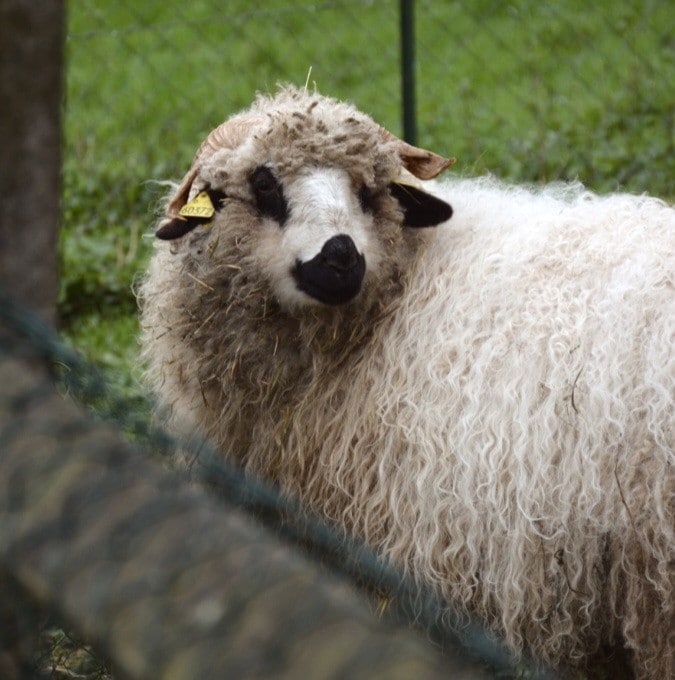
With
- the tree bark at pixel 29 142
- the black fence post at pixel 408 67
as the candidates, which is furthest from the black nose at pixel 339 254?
the black fence post at pixel 408 67

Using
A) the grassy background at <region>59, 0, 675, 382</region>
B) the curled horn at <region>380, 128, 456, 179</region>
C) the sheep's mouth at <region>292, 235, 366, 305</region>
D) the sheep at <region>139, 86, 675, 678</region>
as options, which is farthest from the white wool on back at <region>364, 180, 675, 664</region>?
the grassy background at <region>59, 0, 675, 382</region>

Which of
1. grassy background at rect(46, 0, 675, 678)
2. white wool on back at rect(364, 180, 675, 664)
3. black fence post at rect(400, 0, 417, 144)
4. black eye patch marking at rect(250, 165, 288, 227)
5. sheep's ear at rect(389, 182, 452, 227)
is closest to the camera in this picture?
white wool on back at rect(364, 180, 675, 664)

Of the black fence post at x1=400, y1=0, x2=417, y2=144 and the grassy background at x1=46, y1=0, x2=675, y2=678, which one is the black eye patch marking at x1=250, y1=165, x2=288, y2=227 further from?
the black fence post at x1=400, y1=0, x2=417, y2=144

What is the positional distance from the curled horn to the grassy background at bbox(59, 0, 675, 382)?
2.16 meters

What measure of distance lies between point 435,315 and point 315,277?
344 millimetres

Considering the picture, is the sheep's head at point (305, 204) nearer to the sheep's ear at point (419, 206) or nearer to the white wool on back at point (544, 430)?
the sheep's ear at point (419, 206)

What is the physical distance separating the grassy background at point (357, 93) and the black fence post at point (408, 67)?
0.55m

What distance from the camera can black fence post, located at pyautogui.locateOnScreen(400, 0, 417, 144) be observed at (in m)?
5.73

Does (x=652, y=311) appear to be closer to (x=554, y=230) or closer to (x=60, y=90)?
(x=554, y=230)

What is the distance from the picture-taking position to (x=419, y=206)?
334 cm

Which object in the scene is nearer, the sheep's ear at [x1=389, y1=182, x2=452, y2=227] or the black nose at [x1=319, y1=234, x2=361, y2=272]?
the black nose at [x1=319, y1=234, x2=361, y2=272]

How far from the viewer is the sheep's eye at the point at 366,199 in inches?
127

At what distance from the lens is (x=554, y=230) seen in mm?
3189

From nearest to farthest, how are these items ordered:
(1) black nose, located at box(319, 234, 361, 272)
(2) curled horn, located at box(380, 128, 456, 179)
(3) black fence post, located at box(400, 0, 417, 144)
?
(1) black nose, located at box(319, 234, 361, 272) < (2) curled horn, located at box(380, 128, 456, 179) < (3) black fence post, located at box(400, 0, 417, 144)
